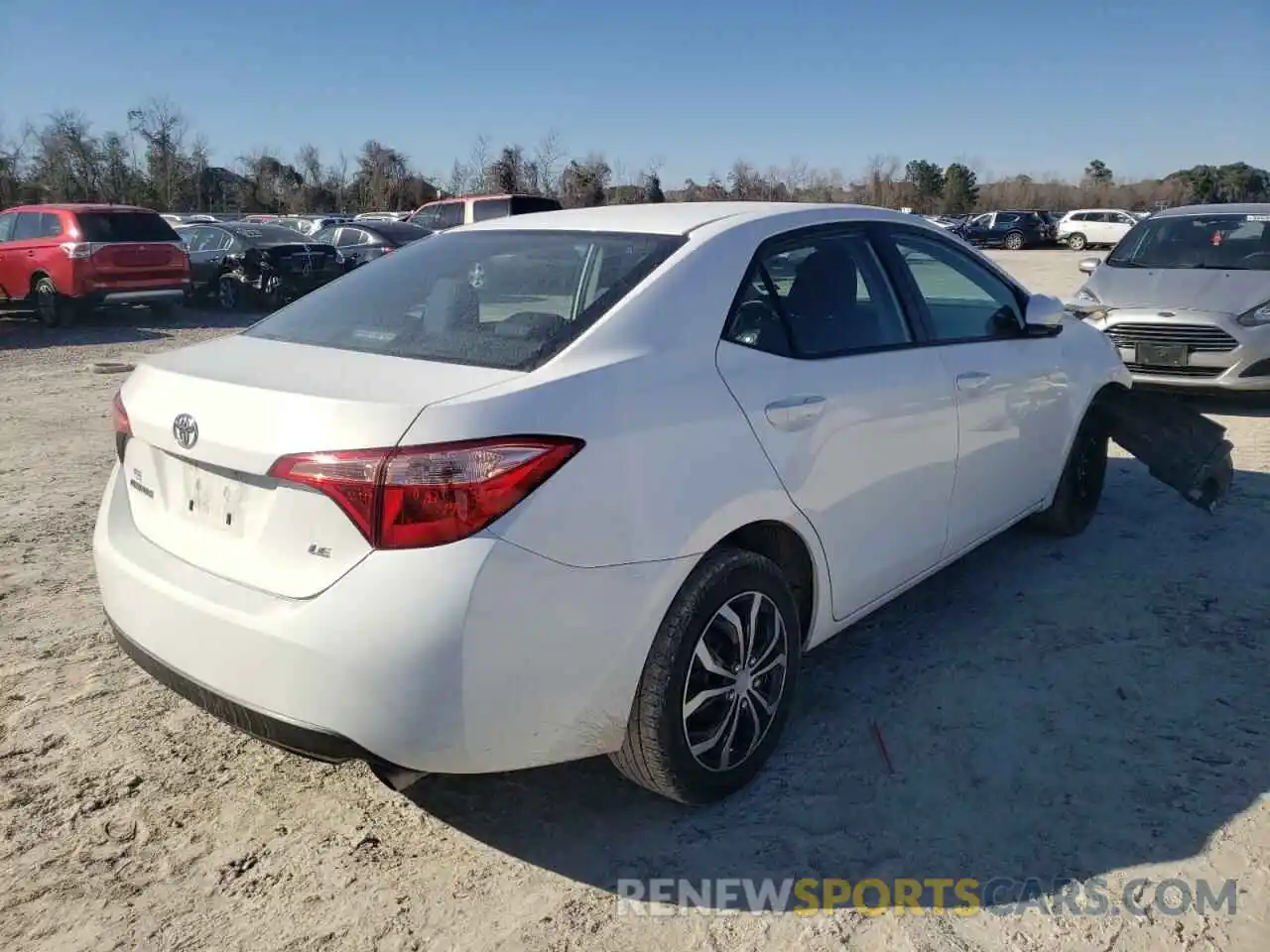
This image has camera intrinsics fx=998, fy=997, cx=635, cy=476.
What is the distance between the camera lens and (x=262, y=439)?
89.9 inches

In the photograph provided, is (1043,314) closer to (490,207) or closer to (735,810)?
(735,810)

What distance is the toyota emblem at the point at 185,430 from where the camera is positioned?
2.44 metres

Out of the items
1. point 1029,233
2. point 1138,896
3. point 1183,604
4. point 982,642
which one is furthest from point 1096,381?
point 1029,233

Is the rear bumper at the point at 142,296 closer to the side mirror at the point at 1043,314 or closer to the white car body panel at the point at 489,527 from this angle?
the white car body panel at the point at 489,527

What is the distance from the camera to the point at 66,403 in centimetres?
869

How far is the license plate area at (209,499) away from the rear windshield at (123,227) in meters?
13.3

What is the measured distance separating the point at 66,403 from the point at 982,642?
26.3ft

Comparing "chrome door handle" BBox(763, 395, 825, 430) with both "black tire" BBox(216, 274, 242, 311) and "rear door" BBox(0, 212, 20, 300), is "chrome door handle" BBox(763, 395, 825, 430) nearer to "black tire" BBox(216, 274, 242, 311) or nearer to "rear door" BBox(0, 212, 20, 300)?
"rear door" BBox(0, 212, 20, 300)

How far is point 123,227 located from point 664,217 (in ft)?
44.2

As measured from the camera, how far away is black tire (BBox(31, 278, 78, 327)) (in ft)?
46.7

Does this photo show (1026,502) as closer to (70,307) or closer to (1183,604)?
(1183,604)

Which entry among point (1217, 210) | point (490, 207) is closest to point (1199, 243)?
point (1217, 210)

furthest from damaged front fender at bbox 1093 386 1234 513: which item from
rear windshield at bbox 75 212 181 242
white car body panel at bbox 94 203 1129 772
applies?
rear windshield at bbox 75 212 181 242

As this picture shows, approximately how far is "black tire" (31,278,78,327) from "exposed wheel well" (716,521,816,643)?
1423 centimetres
